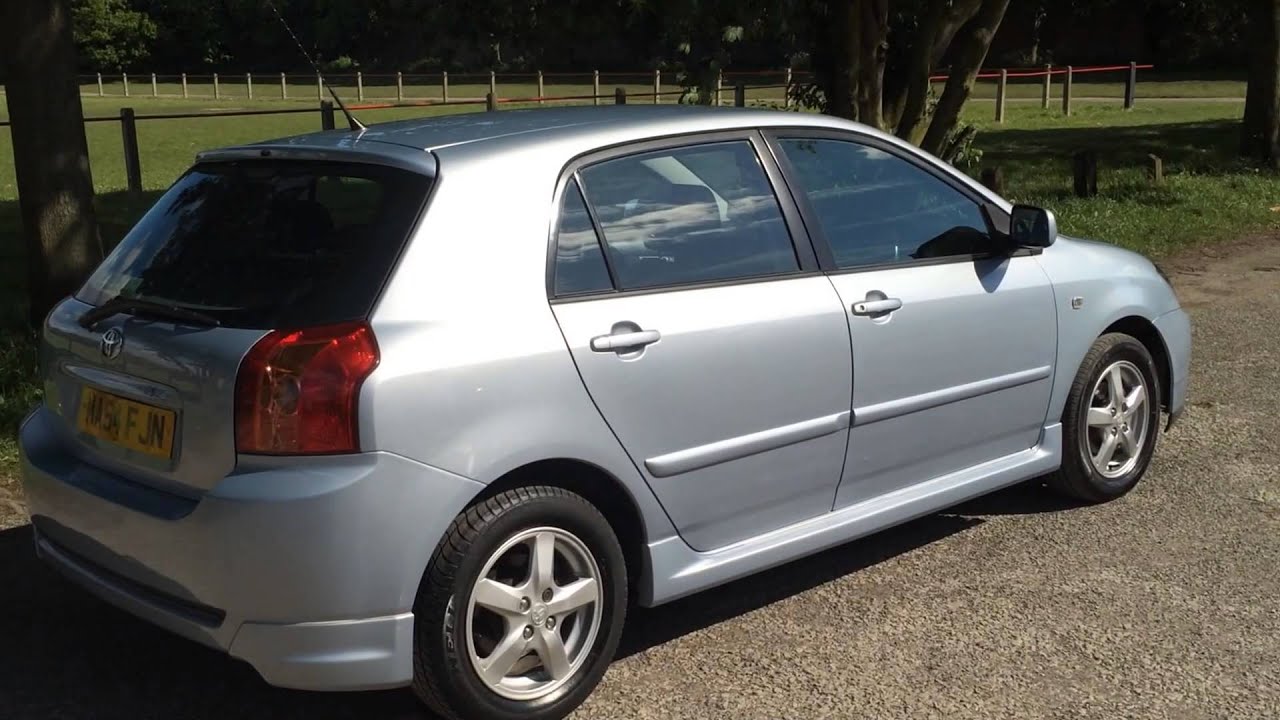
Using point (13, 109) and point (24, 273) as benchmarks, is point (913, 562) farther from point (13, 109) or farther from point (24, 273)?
point (24, 273)

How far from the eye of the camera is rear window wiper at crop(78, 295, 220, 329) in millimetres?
3459

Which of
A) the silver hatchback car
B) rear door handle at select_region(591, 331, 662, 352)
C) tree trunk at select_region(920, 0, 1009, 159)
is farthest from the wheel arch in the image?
tree trunk at select_region(920, 0, 1009, 159)

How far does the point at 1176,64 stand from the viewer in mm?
49938

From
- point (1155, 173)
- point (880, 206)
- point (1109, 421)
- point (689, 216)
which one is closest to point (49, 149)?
point (689, 216)

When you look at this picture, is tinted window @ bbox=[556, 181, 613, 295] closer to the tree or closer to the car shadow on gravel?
the car shadow on gravel

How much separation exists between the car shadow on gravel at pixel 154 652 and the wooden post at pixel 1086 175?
10.8m

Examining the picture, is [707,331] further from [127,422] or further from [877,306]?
[127,422]

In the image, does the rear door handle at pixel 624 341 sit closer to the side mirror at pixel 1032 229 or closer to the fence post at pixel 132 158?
the side mirror at pixel 1032 229

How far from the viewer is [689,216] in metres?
4.09

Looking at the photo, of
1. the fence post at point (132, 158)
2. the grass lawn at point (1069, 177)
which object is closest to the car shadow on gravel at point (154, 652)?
the grass lawn at point (1069, 177)

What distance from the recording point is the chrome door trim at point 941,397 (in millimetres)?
4349

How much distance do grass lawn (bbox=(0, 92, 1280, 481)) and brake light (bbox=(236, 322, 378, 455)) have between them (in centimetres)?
305

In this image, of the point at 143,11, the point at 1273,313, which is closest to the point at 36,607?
the point at 1273,313

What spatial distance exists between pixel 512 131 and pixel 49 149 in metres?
4.97
